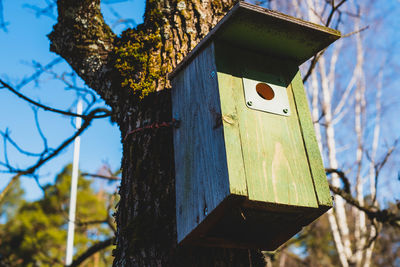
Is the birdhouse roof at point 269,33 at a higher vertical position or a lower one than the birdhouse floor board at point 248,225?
higher

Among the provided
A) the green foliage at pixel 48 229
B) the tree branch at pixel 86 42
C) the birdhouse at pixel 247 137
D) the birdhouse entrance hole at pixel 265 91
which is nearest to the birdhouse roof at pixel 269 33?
the birdhouse at pixel 247 137

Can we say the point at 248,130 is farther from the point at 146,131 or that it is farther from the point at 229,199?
the point at 146,131

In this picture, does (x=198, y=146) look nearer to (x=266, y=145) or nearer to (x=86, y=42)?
(x=266, y=145)

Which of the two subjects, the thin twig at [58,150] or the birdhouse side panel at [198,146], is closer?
the birdhouse side panel at [198,146]

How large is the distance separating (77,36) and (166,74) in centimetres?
72

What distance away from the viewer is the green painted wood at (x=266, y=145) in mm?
1652

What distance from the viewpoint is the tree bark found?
184cm

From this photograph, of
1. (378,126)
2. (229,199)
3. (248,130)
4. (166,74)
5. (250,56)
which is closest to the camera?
(229,199)

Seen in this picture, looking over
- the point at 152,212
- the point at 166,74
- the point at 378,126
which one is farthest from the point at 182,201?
the point at 378,126

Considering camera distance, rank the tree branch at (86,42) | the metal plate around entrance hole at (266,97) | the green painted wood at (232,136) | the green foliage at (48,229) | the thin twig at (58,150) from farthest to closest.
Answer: the green foliage at (48,229)
the thin twig at (58,150)
the tree branch at (86,42)
the metal plate around entrance hole at (266,97)
the green painted wood at (232,136)

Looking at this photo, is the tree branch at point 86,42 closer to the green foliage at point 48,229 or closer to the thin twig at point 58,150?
the thin twig at point 58,150

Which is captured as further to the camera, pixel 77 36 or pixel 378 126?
pixel 378 126

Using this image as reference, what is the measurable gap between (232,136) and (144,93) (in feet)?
2.42

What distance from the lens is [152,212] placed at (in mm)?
1906
